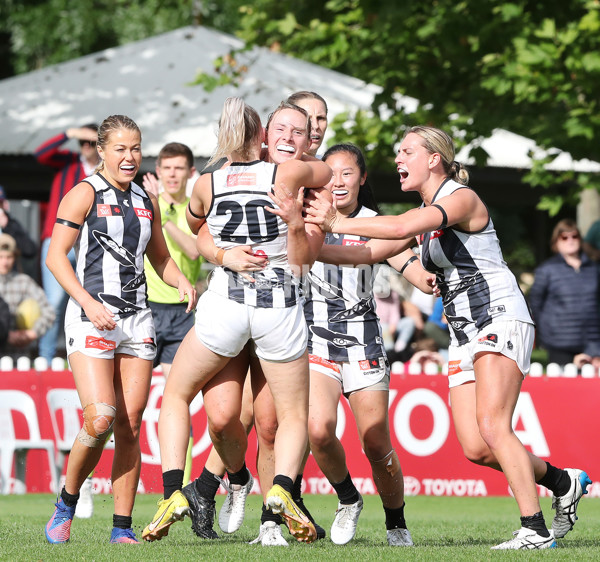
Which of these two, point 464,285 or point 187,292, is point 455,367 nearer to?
point 464,285

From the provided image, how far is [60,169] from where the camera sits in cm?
1109

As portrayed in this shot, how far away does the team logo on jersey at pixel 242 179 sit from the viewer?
19.1 ft

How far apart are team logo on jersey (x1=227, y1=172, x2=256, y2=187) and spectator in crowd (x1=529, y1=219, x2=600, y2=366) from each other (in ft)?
23.3

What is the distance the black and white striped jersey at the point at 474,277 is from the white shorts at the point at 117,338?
1.68 m

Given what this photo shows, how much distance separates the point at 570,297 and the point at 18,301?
6.28 meters

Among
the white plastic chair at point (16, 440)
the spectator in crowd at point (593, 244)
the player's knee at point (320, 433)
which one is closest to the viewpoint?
the player's knee at point (320, 433)

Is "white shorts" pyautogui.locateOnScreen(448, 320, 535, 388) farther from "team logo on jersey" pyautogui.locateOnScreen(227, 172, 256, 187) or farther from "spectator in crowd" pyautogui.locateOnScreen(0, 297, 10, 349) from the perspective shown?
"spectator in crowd" pyautogui.locateOnScreen(0, 297, 10, 349)

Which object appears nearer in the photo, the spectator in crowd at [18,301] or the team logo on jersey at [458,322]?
the team logo on jersey at [458,322]

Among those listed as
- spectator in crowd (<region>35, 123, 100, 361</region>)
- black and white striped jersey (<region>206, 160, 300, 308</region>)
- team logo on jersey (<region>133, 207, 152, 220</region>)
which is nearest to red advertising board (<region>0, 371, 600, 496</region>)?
spectator in crowd (<region>35, 123, 100, 361</region>)

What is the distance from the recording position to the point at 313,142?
7.24 meters

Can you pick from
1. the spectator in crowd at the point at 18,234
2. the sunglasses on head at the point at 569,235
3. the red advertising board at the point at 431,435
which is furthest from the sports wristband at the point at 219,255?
the spectator in crowd at the point at 18,234

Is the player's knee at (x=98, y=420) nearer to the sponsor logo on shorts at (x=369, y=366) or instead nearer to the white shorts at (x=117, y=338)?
the white shorts at (x=117, y=338)

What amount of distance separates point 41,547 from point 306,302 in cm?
214

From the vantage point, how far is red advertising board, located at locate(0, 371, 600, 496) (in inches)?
404
